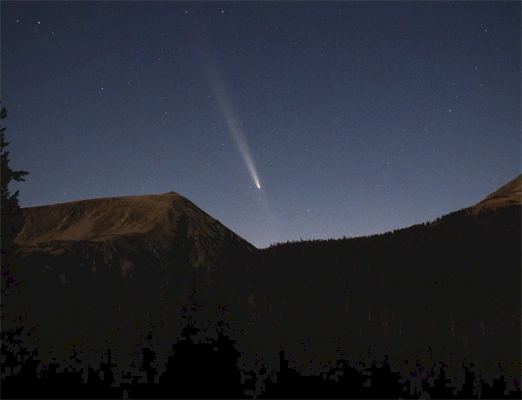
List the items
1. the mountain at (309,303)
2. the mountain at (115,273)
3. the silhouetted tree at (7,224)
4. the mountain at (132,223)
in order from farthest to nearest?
the mountain at (132,223) < the mountain at (309,303) < the mountain at (115,273) < the silhouetted tree at (7,224)

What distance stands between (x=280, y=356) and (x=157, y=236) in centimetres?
9375

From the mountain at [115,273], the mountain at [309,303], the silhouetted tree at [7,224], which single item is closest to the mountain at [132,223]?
the mountain at [115,273]

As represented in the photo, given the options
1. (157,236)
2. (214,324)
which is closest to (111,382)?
(214,324)

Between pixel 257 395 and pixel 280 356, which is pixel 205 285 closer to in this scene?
pixel 257 395

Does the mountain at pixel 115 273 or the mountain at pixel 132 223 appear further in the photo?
the mountain at pixel 132 223

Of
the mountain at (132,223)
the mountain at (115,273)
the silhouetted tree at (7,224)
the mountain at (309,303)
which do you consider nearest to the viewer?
the silhouetted tree at (7,224)

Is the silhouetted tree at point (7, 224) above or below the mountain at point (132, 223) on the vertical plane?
below

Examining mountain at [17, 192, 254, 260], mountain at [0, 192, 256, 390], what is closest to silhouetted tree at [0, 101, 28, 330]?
mountain at [0, 192, 256, 390]

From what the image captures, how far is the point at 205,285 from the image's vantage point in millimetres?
29641

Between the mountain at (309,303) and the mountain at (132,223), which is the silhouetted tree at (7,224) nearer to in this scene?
the mountain at (309,303)

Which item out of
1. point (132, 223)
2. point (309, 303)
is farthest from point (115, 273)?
point (132, 223)

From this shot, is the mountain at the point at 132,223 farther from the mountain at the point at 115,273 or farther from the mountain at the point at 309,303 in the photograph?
the mountain at the point at 309,303

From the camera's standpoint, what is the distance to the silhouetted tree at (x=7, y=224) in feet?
74.5

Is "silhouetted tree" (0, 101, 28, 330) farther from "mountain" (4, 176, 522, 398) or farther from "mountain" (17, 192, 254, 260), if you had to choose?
"mountain" (17, 192, 254, 260)
